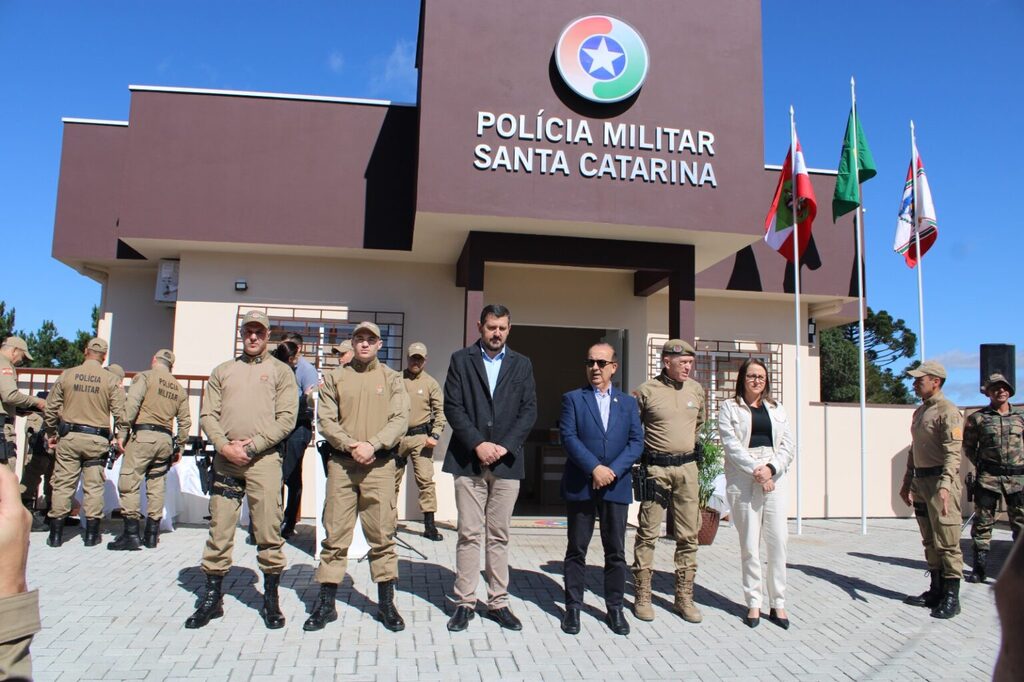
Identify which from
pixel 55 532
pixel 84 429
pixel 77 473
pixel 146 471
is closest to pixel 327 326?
pixel 146 471

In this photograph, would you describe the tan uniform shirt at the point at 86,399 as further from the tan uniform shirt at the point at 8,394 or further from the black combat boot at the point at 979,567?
the black combat boot at the point at 979,567

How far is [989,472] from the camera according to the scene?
682 centimetres

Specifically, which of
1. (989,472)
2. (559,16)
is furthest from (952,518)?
(559,16)

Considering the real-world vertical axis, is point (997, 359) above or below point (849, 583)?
above

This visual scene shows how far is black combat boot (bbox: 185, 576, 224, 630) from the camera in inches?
183

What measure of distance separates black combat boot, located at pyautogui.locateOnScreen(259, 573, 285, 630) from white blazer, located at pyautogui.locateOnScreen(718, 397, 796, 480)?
127 inches

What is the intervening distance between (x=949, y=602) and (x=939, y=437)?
124 cm

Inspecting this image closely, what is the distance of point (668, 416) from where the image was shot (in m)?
5.43

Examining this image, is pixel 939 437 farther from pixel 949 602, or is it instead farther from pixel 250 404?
pixel 250 404

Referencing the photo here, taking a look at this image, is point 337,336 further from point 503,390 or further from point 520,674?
point 520,674

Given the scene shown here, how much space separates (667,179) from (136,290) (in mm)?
7680

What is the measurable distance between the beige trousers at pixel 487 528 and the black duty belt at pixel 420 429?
8.87 ft

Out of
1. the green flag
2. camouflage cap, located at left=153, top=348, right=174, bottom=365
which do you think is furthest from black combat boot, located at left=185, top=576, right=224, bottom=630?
the green flag

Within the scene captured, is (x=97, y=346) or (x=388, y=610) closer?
(x=388, y=610)
